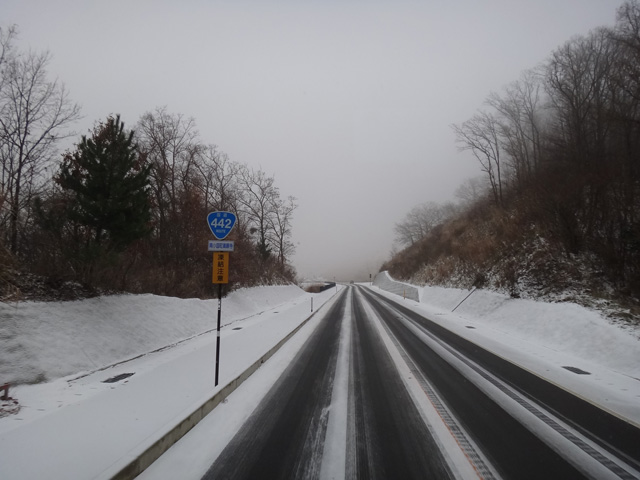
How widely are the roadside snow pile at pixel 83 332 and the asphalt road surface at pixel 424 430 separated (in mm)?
4266

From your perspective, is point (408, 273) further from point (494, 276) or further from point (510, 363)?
point (510, 363)

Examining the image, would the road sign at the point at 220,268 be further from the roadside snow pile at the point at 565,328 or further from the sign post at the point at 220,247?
the roadside snow pile at the point at 565,328

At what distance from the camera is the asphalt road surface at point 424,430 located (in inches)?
125

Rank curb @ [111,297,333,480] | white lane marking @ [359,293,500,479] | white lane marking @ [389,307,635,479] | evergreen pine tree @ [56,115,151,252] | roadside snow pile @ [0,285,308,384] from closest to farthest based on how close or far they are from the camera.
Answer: curb @ [111,297,333,480]
white lane marking @ [359,293,500,479]
white lane marking @ [389,307,635,479]
roadside snow pile @ [0,285,308,384]
evergreen pine tree @ [56,115,151,252]

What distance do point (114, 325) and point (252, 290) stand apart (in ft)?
41.9

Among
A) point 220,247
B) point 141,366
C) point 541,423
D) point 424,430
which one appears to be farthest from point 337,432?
point 141,366

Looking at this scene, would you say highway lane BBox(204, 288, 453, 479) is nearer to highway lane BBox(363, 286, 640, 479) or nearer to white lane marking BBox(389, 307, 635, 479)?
highway lane BBox(363, 286, 640, 479)

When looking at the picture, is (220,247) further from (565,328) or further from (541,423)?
(565,328)

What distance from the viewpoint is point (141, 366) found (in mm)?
6840

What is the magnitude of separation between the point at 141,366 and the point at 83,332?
61.4 inches

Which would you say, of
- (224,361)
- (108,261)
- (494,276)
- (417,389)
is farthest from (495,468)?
(494,276)

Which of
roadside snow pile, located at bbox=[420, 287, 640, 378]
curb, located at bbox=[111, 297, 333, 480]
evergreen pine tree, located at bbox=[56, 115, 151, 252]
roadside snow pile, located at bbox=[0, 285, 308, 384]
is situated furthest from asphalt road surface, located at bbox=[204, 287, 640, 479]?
evergreen pine tree, located at bbox=[56, 115, 151, 252]

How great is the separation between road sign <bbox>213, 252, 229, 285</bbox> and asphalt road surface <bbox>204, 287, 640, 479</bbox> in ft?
7.32

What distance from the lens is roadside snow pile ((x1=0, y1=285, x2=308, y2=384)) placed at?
5418mm
